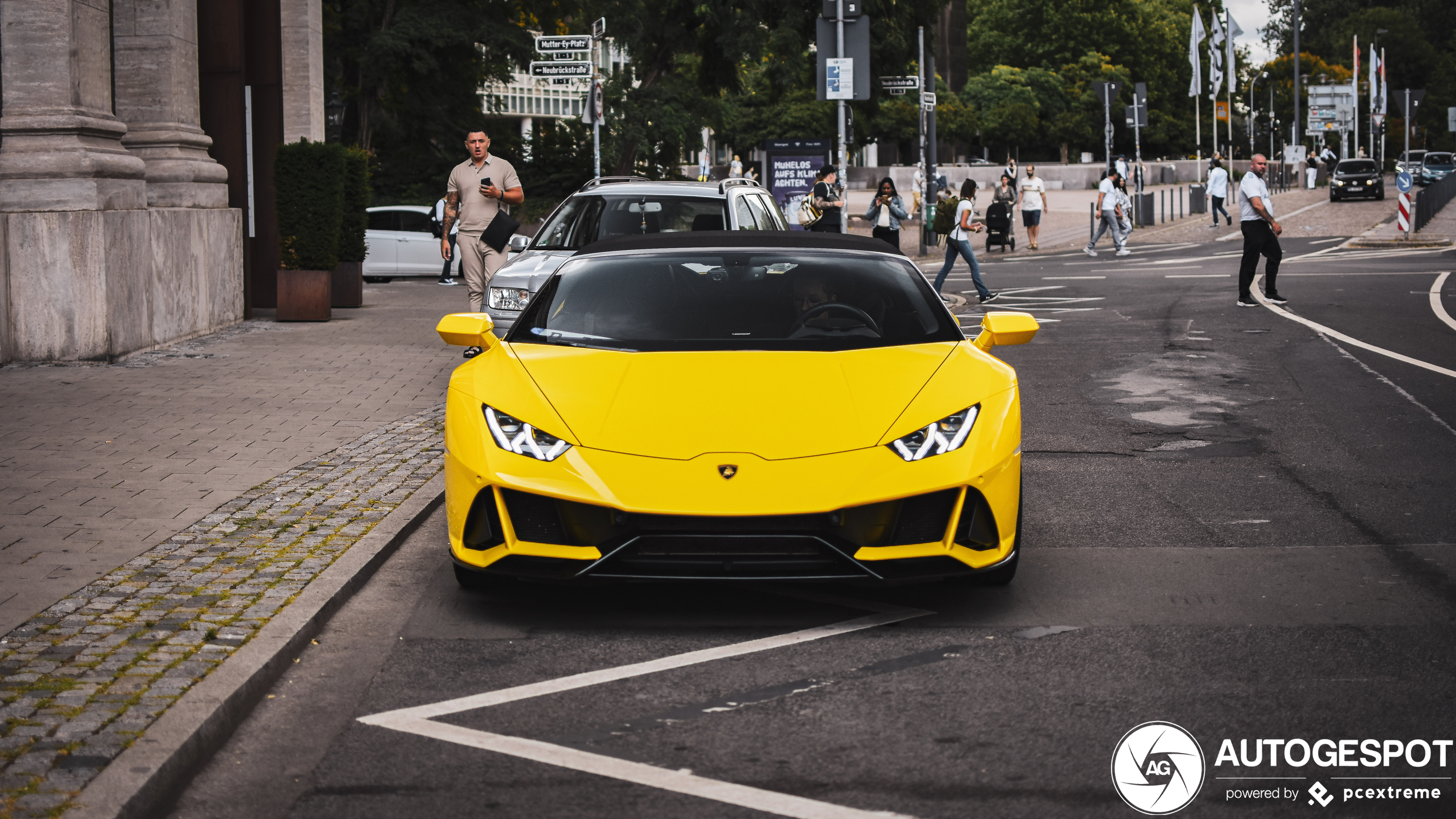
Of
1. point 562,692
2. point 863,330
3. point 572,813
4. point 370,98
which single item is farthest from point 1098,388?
point 370,98

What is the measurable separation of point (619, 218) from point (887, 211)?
9.74m

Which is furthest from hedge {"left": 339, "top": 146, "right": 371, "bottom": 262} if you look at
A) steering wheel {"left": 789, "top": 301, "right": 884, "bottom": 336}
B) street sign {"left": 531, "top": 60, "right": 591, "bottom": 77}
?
steering wheel {"left": 789, "top": 301, "right": 884, "bottom": 336}

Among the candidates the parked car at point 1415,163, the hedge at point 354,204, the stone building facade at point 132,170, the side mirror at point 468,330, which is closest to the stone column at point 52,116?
the stone building facade at point 132,170

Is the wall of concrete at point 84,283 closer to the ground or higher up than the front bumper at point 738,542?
higher up

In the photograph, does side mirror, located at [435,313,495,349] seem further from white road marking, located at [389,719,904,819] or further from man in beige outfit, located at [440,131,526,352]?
man in beige outfit, located at [440,131,526,352]

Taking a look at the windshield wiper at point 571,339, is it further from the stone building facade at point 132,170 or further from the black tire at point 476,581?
the stone building facade at point 132,170

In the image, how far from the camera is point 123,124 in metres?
14.9

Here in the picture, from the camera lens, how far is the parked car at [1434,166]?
78.4 m

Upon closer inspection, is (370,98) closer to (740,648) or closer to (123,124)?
(123,124)

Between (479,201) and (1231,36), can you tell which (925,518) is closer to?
(479,201)

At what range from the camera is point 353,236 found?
20547 millimetres

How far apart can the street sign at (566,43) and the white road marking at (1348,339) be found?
9.33 metres

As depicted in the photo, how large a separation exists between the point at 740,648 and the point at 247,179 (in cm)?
1484

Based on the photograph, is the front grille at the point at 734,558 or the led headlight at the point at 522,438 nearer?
the front grille at the point at 734,558
